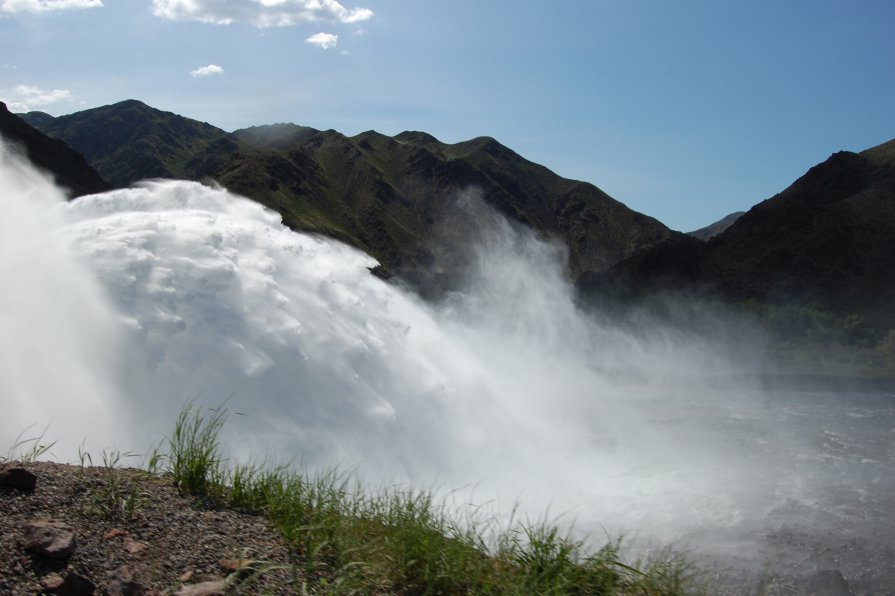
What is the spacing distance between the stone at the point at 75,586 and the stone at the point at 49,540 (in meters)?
0.23

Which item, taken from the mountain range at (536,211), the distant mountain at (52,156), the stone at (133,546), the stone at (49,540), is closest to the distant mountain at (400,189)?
the mountain range at (536,211)

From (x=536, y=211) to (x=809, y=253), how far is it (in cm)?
7360

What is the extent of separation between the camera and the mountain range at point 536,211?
247ft

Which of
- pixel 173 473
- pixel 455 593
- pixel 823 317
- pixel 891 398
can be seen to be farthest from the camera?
pixel 823 317

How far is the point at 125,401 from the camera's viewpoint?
1105cm

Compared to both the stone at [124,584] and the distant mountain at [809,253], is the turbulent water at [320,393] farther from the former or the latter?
the distant mountain at [809,253]

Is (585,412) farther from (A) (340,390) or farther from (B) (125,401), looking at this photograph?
(B) (125,401)

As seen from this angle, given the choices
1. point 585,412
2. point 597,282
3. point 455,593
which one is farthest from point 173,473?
point 597,282

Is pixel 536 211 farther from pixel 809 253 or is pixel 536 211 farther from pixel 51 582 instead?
pixel 51 582

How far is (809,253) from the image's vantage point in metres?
77.8

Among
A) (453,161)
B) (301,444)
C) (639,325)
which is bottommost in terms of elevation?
(301,444)

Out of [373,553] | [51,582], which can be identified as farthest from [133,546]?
[373,553]

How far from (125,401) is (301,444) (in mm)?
3048

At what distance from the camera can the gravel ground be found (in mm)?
3963
